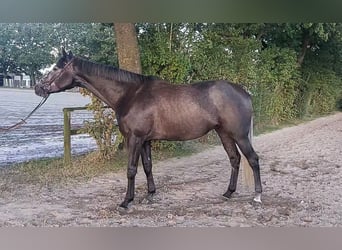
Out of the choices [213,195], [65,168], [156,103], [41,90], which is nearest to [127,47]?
[156,103]

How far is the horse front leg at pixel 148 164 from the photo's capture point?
260 cm

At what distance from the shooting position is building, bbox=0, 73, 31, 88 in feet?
8.53

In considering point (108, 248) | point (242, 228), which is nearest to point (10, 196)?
point (108, 248)

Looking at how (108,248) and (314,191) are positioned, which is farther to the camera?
(314,191)

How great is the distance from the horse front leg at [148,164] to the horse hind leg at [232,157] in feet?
1.48

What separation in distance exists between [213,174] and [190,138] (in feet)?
0.96

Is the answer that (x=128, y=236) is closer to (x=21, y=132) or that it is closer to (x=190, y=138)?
(x=190, y=138)

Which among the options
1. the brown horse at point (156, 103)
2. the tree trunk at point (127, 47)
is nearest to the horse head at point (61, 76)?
the brown horse at point (156, 103)

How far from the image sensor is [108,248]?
246cm

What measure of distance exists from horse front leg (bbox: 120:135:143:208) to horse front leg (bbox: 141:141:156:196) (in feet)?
0.24

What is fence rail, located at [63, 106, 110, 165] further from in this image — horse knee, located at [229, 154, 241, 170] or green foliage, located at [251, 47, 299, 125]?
green foliage, located at [251, 47, 299, 125]

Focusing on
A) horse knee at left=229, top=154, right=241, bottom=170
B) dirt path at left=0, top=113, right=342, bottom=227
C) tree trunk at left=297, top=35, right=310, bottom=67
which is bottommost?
dirt path at left=0, top=113, right=342, bottom=227

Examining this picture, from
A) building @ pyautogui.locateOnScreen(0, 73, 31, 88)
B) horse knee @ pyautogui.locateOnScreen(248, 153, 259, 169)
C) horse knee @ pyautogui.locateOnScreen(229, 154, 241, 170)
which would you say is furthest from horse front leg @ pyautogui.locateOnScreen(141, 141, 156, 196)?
building @ pyautogui.locateOnScreen(0, 73, 31, 88)

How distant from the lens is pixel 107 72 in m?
2.54
